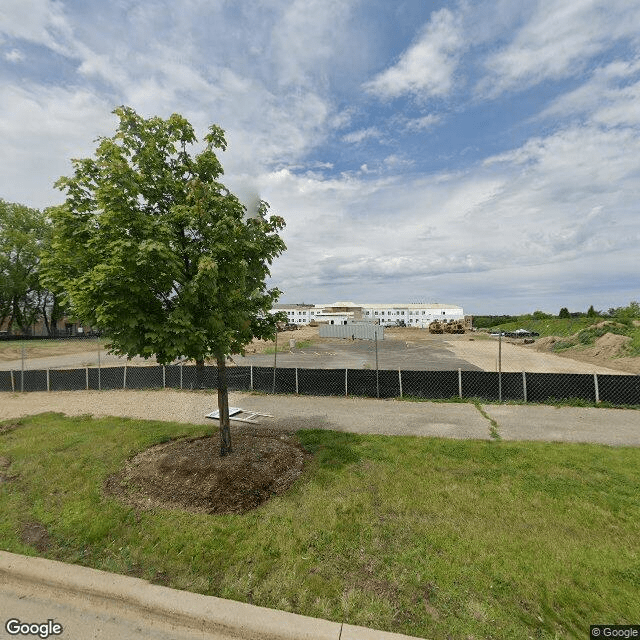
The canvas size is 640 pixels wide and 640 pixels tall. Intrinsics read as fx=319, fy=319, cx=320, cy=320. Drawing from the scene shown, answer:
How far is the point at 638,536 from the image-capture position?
3885 mm

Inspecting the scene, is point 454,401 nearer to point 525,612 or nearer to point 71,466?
point 525,612

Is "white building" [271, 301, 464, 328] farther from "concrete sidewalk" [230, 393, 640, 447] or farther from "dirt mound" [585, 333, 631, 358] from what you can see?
"concrete sidewalk" [230, 393, 640, 447]

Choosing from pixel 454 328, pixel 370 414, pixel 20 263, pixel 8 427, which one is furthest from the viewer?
pixel 454 328

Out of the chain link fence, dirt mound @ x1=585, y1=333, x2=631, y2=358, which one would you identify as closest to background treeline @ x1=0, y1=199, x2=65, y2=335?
the chain link fence

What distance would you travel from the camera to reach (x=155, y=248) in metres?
4.08

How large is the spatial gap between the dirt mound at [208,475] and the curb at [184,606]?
4.36 feet

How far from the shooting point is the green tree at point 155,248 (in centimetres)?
446

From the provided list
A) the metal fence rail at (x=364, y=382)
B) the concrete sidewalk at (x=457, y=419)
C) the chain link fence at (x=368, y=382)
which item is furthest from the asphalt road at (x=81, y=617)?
the metal fence rail at (x=364, y=382)

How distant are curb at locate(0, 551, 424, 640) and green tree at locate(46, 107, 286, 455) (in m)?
2.59

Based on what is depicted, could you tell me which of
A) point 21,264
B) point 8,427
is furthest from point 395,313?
point 8,427

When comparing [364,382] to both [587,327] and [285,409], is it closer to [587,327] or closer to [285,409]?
[285,409]

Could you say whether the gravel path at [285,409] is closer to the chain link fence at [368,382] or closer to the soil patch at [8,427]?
the chain link fence at [368,382]

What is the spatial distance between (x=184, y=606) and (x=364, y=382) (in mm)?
9440

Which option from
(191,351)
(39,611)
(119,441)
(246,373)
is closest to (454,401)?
(246,373)
